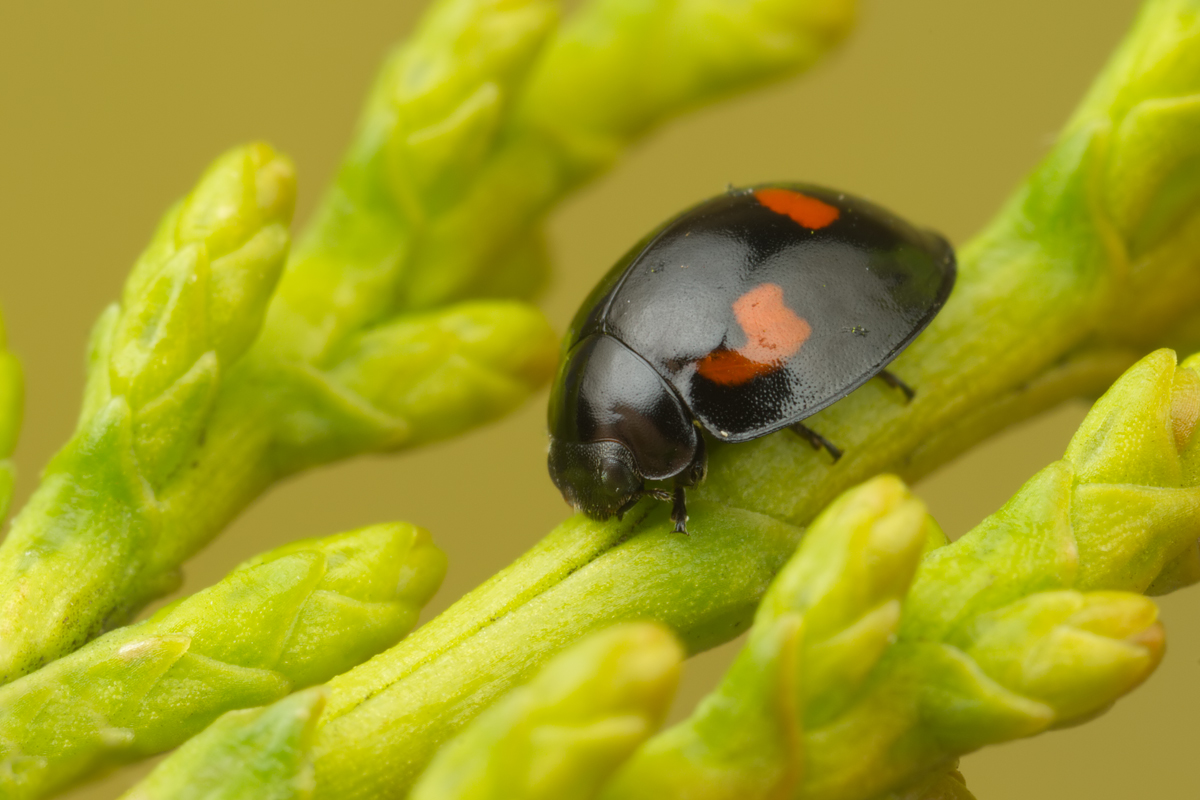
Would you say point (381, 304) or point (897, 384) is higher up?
point (381, 304)

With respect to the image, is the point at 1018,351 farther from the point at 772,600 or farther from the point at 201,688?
the point at 201,688

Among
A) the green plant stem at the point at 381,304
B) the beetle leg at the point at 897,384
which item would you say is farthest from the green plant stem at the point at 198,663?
the beetle leg at the point at 897,384

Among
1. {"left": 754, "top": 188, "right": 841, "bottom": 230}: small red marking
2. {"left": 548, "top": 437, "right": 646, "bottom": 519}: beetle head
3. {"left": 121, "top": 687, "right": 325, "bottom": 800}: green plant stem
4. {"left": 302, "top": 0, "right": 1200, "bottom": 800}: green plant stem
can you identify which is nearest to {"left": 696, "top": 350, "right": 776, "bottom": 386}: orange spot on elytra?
{"left": 302, "top": 0, "right": 1200, "bottom": 800}: green plant stem

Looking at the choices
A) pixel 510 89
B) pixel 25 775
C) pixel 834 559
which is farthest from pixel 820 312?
pixel 25 775

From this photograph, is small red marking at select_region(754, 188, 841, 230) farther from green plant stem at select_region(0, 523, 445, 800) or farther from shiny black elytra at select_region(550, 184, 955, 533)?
green plant stem at select_region(0, 523, 445, 800)

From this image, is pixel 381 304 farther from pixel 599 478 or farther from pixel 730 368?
pixel 730 368

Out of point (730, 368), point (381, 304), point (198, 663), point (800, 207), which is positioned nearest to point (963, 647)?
point (730, 368)
